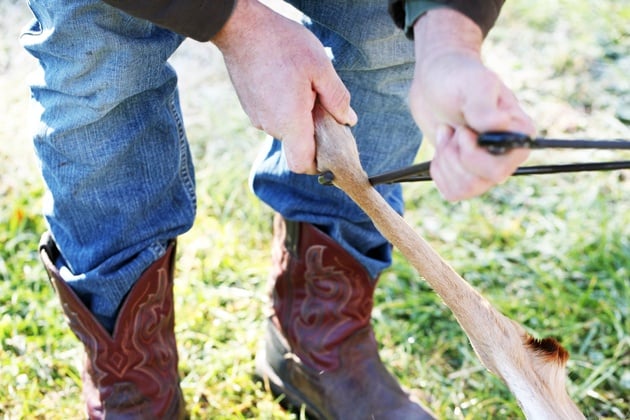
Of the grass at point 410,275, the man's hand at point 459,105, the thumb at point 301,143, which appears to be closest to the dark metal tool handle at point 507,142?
the man's hand at point 459,105

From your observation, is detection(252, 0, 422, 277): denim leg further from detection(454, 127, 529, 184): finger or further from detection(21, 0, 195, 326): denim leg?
detection(454, 127, 529, 184): finger

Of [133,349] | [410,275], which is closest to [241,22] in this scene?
[133,349]

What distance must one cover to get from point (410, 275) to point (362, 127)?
1.83 ft

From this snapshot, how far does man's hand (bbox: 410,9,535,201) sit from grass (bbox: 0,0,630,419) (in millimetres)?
835

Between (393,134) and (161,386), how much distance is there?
0.57 meters

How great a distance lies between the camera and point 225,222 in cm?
195

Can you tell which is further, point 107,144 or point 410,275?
point 410,275

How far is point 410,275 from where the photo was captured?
1.82 m

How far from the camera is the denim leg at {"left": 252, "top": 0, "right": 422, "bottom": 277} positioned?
1.22 m

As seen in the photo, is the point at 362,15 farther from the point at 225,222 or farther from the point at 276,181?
the point at 225,222

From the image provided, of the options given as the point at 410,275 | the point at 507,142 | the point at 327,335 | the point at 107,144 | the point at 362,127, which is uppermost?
the point at 507,142

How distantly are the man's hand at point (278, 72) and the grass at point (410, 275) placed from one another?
690 millimetres

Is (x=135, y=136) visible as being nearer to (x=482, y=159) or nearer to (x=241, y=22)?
(x=241, y=22)

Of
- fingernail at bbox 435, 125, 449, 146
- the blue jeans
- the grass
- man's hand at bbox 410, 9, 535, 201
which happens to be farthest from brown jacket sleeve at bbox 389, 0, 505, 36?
the grass
